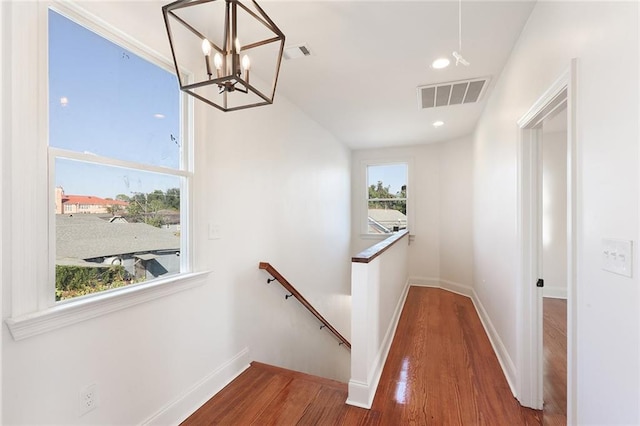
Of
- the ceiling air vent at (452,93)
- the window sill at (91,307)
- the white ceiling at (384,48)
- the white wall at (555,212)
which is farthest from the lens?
the white wall at (555,212)

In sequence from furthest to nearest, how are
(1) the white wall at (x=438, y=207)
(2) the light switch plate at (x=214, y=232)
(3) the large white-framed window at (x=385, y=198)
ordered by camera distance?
1. (3) the large white-framed window at (x=385, y=198)
2. (1) the white wall at (x=438, y=207)
3. (2) the light switch plate at (x=214, y=232)

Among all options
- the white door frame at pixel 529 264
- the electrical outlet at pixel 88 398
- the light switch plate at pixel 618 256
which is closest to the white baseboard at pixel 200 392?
the electrical outlet at pixel 88 398

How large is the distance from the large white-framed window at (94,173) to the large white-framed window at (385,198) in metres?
4.39

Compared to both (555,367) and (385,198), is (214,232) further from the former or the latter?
(385,198)

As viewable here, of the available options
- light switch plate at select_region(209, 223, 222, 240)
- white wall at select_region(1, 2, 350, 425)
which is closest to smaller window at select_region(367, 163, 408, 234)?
white wall at select_region(1, 2, 350, 425)

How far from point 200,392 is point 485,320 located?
3.06m

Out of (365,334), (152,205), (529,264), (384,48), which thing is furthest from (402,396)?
(384,48)

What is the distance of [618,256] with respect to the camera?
101 centimetres

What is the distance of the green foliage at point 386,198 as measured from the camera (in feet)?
18.8

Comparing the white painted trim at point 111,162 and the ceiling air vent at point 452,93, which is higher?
the ceiling air vent at point 452,93

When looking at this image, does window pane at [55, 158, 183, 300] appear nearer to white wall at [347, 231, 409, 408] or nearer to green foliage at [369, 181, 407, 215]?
white wall at [347, 231, 409, 408]

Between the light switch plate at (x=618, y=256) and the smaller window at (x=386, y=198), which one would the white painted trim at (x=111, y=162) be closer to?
the light switch plate at (x=618, y=256)

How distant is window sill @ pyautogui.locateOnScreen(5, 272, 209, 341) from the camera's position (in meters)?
1.17

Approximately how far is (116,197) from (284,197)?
5.94ft
